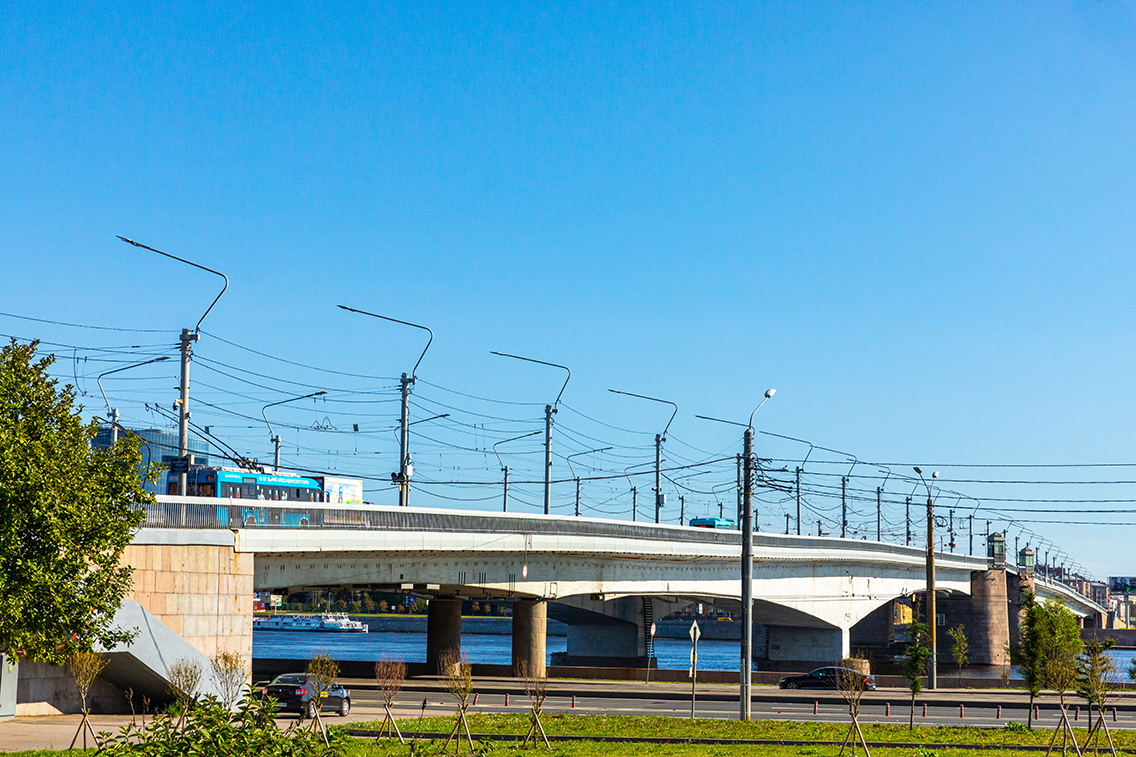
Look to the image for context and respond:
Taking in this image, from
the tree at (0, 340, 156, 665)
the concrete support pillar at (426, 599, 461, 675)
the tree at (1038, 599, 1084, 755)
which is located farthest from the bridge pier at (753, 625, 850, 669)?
the tree at (0, 340, 156, 665)

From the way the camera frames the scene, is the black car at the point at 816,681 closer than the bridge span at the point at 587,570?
No

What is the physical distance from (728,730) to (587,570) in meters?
27.6

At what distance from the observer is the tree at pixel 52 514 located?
960 inches

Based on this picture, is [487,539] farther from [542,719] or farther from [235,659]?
[235,659]

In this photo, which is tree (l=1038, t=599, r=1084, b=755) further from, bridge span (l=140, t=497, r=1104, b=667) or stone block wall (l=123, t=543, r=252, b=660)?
stone block wall (l=123, t=543, r=252, b=660)

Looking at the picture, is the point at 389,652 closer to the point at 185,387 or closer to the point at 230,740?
the point at 185,387

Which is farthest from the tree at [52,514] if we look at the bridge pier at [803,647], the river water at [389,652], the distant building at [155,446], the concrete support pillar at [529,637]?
the river water at [389,652]

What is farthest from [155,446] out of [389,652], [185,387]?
[389,652]

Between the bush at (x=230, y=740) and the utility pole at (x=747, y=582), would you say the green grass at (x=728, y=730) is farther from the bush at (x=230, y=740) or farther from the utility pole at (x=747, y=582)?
the bush at (x=230, y=740)

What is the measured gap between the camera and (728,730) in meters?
32.8

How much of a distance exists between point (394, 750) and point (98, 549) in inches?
322

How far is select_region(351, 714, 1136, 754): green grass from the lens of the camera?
1235 inches

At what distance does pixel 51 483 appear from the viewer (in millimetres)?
24766

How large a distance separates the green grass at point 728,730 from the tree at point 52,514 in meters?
9.68
